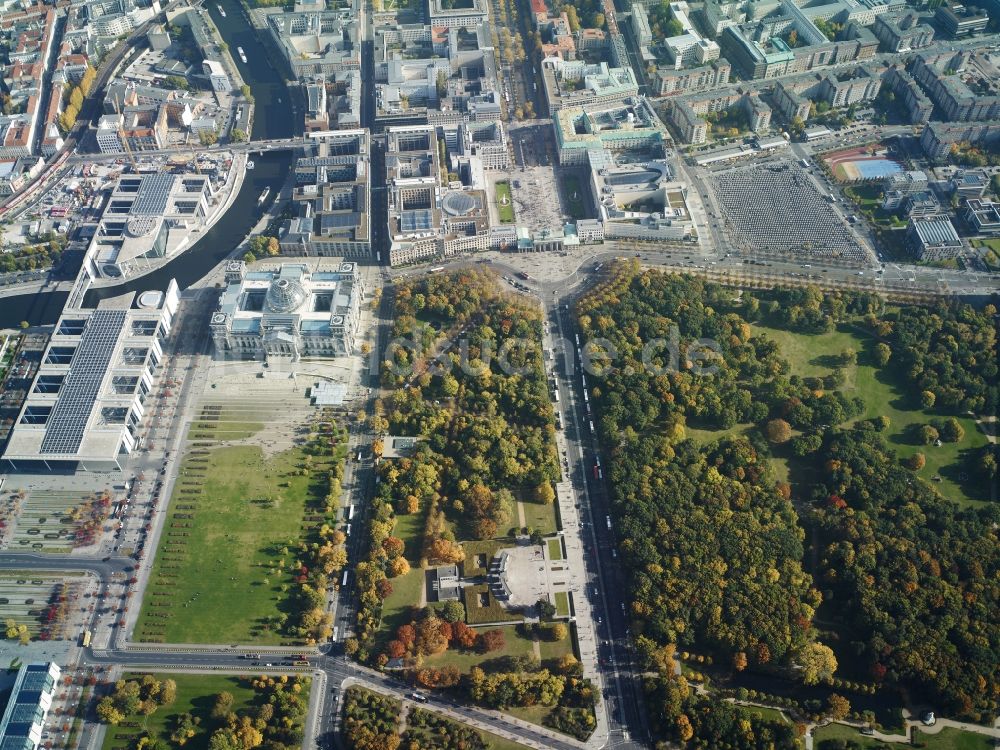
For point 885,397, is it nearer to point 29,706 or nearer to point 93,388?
point 93,388

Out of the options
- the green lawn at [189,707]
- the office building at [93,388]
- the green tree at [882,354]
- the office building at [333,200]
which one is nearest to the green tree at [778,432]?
the green tree at [882,354]

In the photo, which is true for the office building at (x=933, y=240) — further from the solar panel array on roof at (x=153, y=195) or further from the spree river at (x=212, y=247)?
the solar panel array on roof at (x=153, y=195)

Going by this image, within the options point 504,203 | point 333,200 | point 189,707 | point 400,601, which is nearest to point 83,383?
point 189,707

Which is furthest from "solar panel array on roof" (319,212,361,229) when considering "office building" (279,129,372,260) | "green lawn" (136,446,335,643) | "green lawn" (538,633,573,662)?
"green lawn" (538,633,573,662)

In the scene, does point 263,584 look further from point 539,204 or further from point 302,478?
point 539,204

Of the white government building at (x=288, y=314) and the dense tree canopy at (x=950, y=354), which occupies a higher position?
the white government building at (x=288, y=314)

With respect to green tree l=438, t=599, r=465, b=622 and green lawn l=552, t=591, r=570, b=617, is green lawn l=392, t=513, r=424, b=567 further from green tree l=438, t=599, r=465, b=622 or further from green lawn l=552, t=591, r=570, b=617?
green lawn l=552, t=591, r=570, b=617
